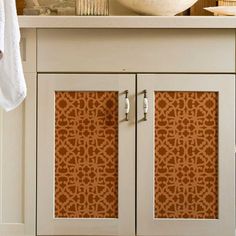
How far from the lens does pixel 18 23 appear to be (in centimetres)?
197

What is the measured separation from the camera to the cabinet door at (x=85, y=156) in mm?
2049

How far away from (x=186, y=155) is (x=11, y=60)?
0.68m

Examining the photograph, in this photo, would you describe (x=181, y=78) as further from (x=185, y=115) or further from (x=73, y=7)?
(x=73, y=7)

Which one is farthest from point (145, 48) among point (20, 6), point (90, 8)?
point (20, 6)

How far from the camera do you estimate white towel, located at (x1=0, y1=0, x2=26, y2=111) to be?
1.81 m

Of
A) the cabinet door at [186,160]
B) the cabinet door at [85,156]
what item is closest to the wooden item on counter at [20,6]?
the cabinet door at [85,156]

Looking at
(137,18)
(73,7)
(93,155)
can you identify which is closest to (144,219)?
(93,155)

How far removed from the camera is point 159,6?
80.0 inches

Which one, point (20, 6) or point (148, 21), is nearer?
point (148, 21)

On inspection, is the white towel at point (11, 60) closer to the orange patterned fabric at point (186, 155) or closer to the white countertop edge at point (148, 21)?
the white countertop edge at point (148, 21)

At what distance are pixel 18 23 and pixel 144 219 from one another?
2.58 ft

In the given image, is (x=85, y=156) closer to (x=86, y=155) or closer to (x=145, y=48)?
(x=86, y=155)

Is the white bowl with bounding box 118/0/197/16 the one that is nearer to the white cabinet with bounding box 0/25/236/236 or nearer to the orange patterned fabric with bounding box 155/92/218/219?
the white cabinet with bounding box 0/25/236/236

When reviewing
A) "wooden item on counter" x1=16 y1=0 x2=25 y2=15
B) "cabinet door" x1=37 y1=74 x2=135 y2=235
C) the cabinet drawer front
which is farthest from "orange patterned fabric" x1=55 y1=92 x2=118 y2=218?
"wooden item on counter" x1=16 y1=0 x2=25 y2=15
